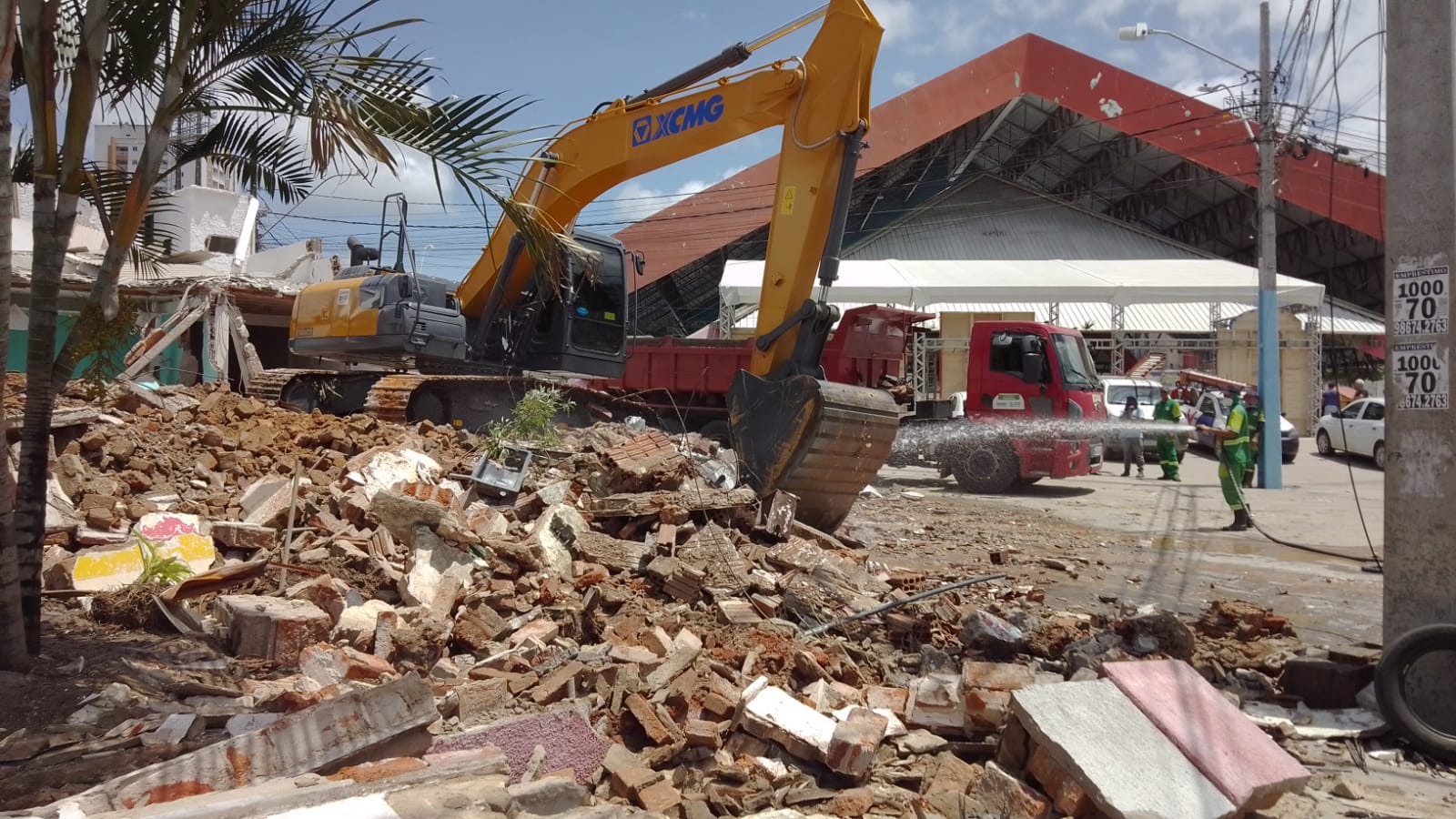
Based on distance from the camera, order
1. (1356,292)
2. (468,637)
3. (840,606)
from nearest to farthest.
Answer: (468,637), (840,606), (1356,292)


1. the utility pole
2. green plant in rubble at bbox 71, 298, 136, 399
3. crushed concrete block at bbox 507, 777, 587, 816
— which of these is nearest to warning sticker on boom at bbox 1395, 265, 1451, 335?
crushed concrete block at bbox 507, 777, 587, 816

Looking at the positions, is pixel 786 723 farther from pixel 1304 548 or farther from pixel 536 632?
pixel 1304 548

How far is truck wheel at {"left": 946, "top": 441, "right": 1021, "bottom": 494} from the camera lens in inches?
588

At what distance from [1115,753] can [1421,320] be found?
312 cm

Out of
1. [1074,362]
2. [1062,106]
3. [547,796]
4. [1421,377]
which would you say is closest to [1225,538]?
[1074,362]

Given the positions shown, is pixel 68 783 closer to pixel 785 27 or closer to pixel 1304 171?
pixel 785 27

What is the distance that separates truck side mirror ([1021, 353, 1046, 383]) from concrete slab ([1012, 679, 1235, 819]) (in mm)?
10888

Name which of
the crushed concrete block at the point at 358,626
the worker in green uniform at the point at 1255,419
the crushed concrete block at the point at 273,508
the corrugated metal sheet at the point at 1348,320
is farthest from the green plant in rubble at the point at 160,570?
the corrugated metal sheet at the point at 1348,320

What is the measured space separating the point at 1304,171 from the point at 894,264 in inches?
556

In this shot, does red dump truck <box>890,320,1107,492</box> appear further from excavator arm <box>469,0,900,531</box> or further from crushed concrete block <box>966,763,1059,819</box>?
crushed concrete block <box>966,763,1059,819</box>

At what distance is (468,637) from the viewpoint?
19.0 ft

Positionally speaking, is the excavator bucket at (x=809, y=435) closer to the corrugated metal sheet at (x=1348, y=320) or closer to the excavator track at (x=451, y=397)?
the excavator track at (x=451, y=397)

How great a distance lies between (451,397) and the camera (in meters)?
12.6

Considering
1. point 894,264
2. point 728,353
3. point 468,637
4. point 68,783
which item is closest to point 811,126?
point 468,637
